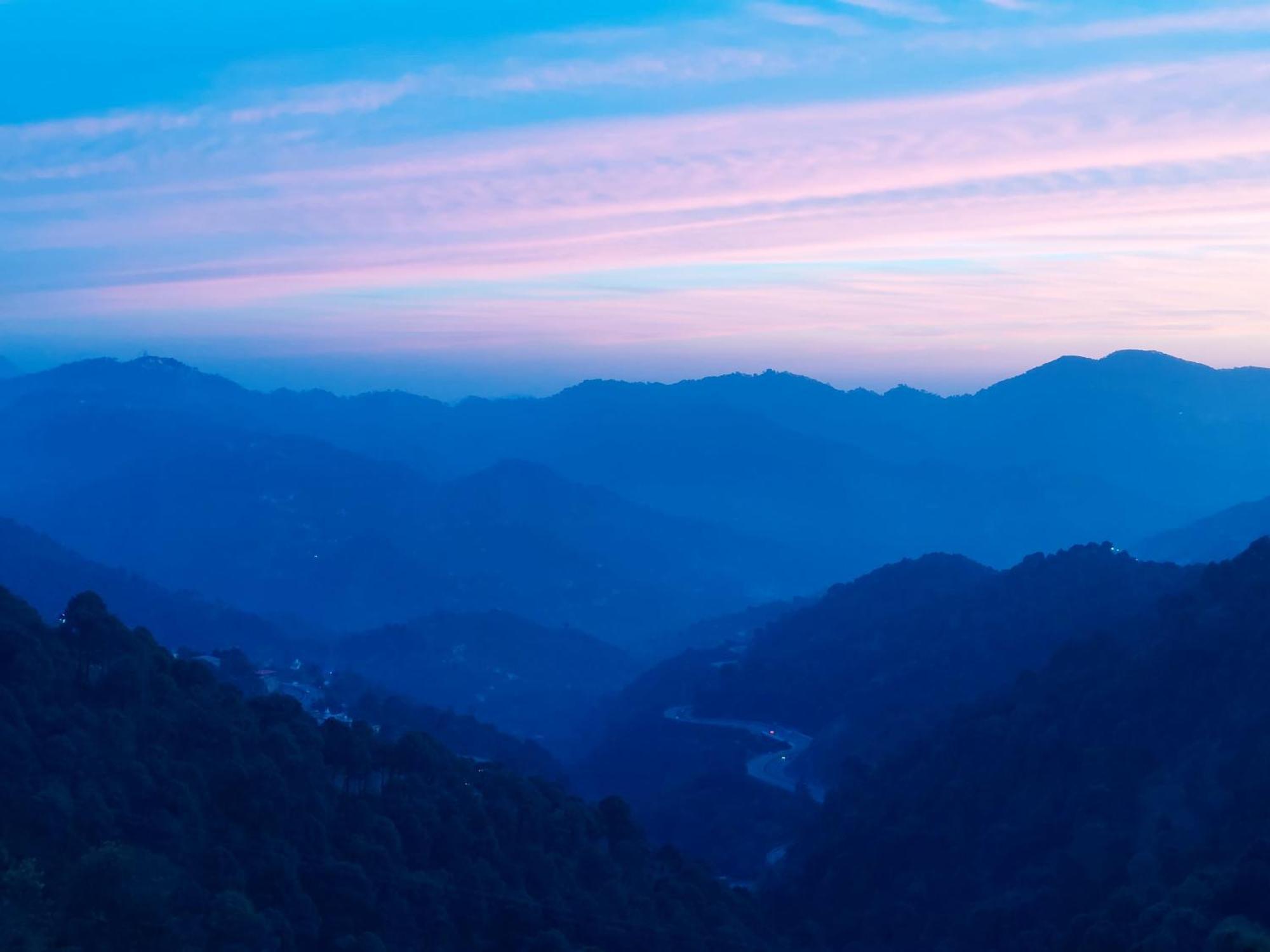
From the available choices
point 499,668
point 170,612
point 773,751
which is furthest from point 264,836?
point 499,668

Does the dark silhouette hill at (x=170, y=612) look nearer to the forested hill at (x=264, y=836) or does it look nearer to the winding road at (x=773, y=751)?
the winding road at (x=773, y=751)

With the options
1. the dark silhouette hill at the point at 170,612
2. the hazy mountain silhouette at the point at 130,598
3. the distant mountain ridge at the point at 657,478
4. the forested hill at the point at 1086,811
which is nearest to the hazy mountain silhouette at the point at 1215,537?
the distant mountain ridge at the point at 657,478

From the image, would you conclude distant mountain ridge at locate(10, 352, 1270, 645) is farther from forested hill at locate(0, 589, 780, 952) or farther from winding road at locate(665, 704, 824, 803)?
forested hill at locate(0, 589, 780, 952)

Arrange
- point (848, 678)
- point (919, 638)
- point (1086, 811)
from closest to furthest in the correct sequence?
point (1086, 811)
point (919, 638)
point (848, 678)

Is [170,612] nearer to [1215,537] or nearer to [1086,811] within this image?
[1086,811]

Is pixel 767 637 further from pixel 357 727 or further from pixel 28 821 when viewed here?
pixel 28 821
